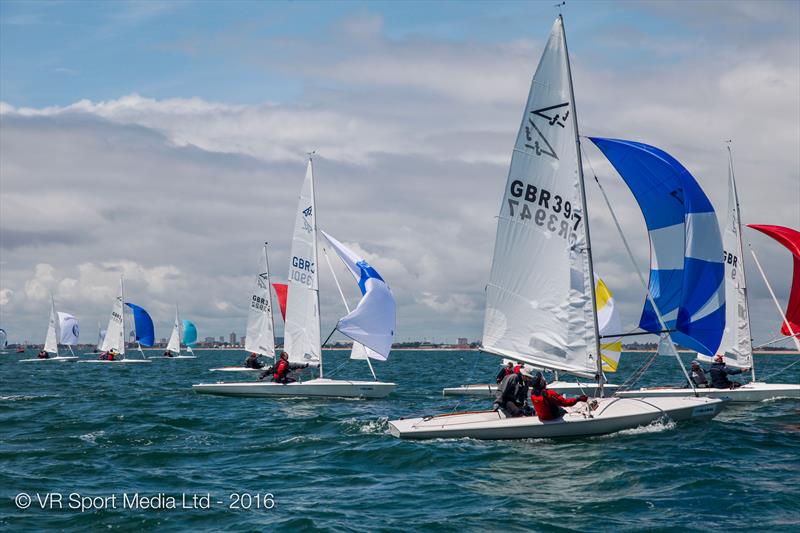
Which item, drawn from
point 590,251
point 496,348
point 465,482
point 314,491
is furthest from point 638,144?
point 314,491

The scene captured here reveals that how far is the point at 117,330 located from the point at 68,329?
71.3 feet

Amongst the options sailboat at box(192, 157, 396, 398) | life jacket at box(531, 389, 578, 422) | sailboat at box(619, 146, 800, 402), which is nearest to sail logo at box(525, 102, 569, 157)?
life jacket at box(531, 389, 578, 422)

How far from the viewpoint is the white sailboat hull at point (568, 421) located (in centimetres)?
1552

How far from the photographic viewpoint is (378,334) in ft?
85.3

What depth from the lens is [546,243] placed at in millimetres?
16797

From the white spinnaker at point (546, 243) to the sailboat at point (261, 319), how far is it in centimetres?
3027

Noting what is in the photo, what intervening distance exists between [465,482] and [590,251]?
5967 millimetres

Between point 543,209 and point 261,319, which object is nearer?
point 543,209

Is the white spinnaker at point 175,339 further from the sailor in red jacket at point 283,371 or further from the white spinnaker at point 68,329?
the sailor in red jacket at point 283,371

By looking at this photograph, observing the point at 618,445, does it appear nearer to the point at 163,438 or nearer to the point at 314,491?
the point at 314,491

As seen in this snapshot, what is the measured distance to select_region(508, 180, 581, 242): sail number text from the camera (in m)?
16.6

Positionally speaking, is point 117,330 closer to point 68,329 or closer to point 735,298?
point 68,329

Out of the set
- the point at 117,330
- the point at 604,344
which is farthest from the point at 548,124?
the point at 117,330

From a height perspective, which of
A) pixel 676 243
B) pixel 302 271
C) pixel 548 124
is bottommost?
pixel 676 243
